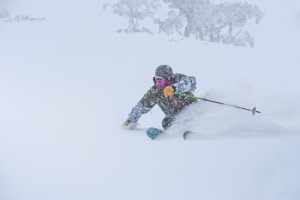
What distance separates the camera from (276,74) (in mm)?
1502

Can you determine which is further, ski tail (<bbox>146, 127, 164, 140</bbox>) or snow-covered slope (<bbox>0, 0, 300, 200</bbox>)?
ski tail (<bbox>146, 127, 164, 140</bbox>)

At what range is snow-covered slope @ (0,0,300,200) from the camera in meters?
1.46

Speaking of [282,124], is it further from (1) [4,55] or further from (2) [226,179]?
(1) [4,55]

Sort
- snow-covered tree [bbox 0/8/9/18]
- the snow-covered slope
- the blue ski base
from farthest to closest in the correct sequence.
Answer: snow-covered tree [bbox 0/8/9/18] → the blue ski base → the snow-covered slope

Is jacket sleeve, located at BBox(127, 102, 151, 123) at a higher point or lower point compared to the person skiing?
lower

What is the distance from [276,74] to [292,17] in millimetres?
220

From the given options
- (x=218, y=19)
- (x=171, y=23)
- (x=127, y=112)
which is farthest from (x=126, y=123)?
(x=218, y=19)

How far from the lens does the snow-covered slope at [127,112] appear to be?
1461 mm

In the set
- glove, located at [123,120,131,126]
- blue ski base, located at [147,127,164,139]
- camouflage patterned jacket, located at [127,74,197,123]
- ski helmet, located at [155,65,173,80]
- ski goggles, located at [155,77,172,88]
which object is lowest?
blue ski base, located at [147,127,164,139]

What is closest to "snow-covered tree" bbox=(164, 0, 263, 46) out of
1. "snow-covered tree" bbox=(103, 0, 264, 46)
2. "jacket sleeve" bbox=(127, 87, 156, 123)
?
"snow-covered tree" bbox=(103, 0, 264, 46)

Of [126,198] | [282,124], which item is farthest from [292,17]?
[126,198]

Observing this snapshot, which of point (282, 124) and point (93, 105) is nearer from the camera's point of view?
point (282, 124)

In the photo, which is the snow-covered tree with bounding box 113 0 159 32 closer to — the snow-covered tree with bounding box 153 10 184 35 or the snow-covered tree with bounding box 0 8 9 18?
the snow-covered tree with bounding box 153 10 184 35

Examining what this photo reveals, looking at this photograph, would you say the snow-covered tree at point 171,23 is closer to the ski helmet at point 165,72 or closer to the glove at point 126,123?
the ski helmet at point 165,72
